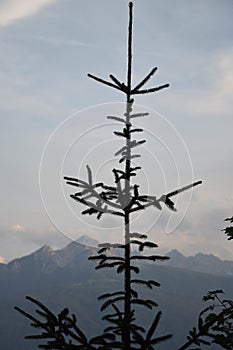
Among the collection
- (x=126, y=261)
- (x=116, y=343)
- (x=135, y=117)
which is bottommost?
(x=116, y=343)

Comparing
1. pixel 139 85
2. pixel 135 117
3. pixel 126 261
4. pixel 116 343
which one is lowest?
pixel 116 343

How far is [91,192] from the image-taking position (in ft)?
44.1

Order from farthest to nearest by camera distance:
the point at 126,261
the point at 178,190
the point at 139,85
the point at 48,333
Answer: the point at 139,85 → the point at 126,261 → the point at 178,190 → the point at 48,333

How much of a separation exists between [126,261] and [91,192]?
7.11 feet

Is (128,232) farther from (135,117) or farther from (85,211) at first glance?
(135,117)

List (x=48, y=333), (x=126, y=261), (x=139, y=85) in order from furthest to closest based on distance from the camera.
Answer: (x=139, y=85), (x=126, y=261), (x=48, y=333)

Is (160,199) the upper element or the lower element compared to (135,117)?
lower

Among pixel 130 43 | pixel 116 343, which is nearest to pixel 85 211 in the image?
pixel 116 343

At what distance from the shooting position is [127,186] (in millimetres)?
14273

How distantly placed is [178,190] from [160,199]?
743 millimetres

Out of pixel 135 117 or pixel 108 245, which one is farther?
pixel 135 117

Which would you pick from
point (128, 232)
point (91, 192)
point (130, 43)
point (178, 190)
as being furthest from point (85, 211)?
point (130, 43)

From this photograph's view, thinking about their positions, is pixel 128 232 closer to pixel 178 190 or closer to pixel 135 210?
pixel 135 210

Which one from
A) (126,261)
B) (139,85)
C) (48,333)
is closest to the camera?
(48,333)
